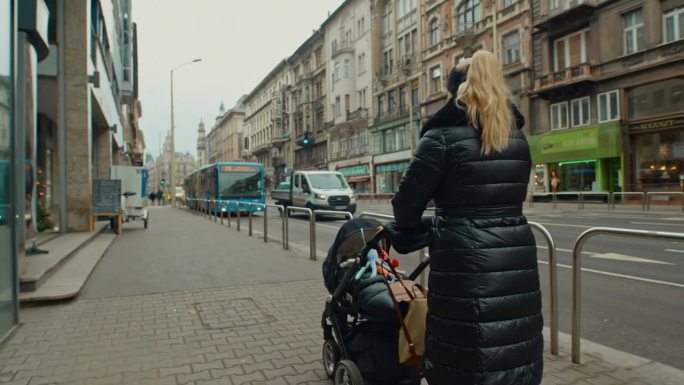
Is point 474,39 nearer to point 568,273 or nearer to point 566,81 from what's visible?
point 566,81

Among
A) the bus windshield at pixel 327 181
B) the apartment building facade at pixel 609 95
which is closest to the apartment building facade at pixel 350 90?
the apartment building facade at pixel 609 95

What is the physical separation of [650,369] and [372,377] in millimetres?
2055

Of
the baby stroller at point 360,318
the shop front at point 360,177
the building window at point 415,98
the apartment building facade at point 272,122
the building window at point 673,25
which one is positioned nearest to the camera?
the baby stroller at point 360,318

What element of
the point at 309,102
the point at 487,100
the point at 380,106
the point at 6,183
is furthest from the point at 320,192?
the point at 309,102

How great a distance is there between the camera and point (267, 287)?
659 centimetres

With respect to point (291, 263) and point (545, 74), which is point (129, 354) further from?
point (545, 74)

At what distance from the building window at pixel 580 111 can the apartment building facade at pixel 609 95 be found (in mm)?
53

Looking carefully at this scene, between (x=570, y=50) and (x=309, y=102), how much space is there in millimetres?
39562

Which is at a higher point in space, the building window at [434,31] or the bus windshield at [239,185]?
the building window at [434,31]

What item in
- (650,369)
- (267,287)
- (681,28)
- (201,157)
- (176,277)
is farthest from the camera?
(201,157)

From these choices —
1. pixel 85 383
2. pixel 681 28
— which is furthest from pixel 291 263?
pixel 681 28

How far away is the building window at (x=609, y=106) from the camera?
2488 centimetres

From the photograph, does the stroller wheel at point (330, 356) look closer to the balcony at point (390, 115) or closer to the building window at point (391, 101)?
the balcony at point (390, 115)

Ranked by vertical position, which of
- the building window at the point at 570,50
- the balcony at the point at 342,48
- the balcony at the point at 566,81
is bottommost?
the balcony at the point at 566,81
